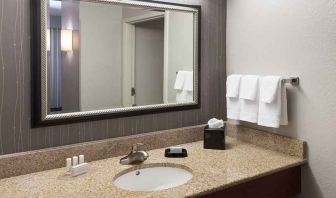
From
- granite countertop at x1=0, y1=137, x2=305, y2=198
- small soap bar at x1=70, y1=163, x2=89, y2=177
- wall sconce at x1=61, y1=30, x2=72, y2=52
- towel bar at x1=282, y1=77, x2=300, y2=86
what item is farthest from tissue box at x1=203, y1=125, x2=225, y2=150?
wall sconce at x1=61, y1=30, x2=72, y2=52

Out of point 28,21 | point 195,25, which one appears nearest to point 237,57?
point 195,25

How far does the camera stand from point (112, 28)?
1.69 meters

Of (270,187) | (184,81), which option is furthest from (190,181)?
(184,81)

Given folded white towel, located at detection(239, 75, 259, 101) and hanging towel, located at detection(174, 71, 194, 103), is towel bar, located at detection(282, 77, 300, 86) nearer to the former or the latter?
folded white towel, located at detection(239, 75, 259, 101)

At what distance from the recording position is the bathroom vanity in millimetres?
1253

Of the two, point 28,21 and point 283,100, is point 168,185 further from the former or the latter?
point 28,21

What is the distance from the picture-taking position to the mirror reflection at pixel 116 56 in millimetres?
1516

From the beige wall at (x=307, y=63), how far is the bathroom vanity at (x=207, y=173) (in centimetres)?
9

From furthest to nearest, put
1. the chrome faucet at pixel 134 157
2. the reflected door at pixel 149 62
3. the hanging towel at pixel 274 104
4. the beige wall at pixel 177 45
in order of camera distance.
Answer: the beige wall at pixel 177 45 < the reflected door at pixel 149 62 < the hanging towel at pixel 274 104 < the chrome faucet at pixel 134 157

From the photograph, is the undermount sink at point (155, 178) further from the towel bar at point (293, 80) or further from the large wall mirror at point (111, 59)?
the towel bar at point (293, 80)

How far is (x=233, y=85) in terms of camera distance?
6.42 ft

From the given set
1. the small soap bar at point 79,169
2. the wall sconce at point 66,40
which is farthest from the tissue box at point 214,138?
the wall sconce at point 66,40

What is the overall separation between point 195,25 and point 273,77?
0.64m

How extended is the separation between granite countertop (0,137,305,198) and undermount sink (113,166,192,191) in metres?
0.04
